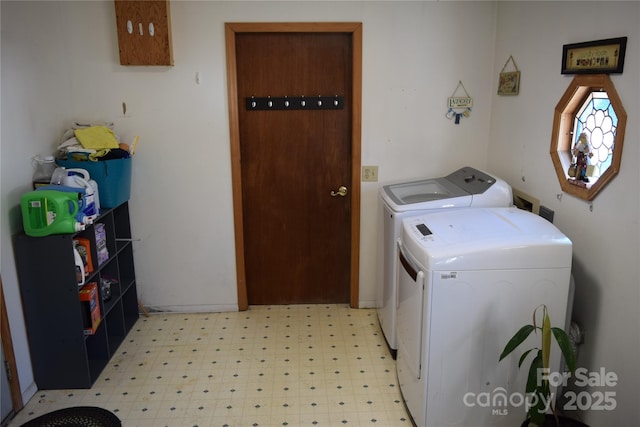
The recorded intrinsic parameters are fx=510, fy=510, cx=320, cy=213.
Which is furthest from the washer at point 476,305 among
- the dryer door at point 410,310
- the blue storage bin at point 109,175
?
the blue storage bin at point 109,175

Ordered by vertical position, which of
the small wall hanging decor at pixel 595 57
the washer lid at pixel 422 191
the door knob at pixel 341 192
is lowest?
the door knob at pixel 341 192

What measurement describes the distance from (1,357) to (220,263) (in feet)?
4.67

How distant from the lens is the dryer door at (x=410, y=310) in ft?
7.21

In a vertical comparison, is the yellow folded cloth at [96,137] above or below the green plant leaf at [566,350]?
above

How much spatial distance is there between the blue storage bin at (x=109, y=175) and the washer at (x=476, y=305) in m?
1.74

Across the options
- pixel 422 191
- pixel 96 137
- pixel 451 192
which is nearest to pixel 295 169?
pixel 422 191

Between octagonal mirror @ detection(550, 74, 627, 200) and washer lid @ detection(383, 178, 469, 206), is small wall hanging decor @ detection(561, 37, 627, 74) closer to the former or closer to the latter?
octagonal mirror @ detection(550, 74, 627, 200)

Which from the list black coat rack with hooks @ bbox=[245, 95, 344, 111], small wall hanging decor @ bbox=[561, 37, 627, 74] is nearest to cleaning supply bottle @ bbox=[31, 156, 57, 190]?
black coat rack with hooks @ bbox=[245, 95, 344, 111]

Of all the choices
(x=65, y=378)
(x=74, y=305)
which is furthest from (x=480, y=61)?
(x=65, y=378)

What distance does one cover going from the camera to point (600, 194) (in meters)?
2.11

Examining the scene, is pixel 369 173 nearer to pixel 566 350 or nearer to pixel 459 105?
pixel 459 105

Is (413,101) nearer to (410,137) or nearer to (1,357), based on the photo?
(410,137)

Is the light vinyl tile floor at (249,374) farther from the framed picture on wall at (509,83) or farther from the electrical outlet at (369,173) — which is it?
the framed picture on wall at (509,83)

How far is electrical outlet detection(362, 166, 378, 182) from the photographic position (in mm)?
3375
